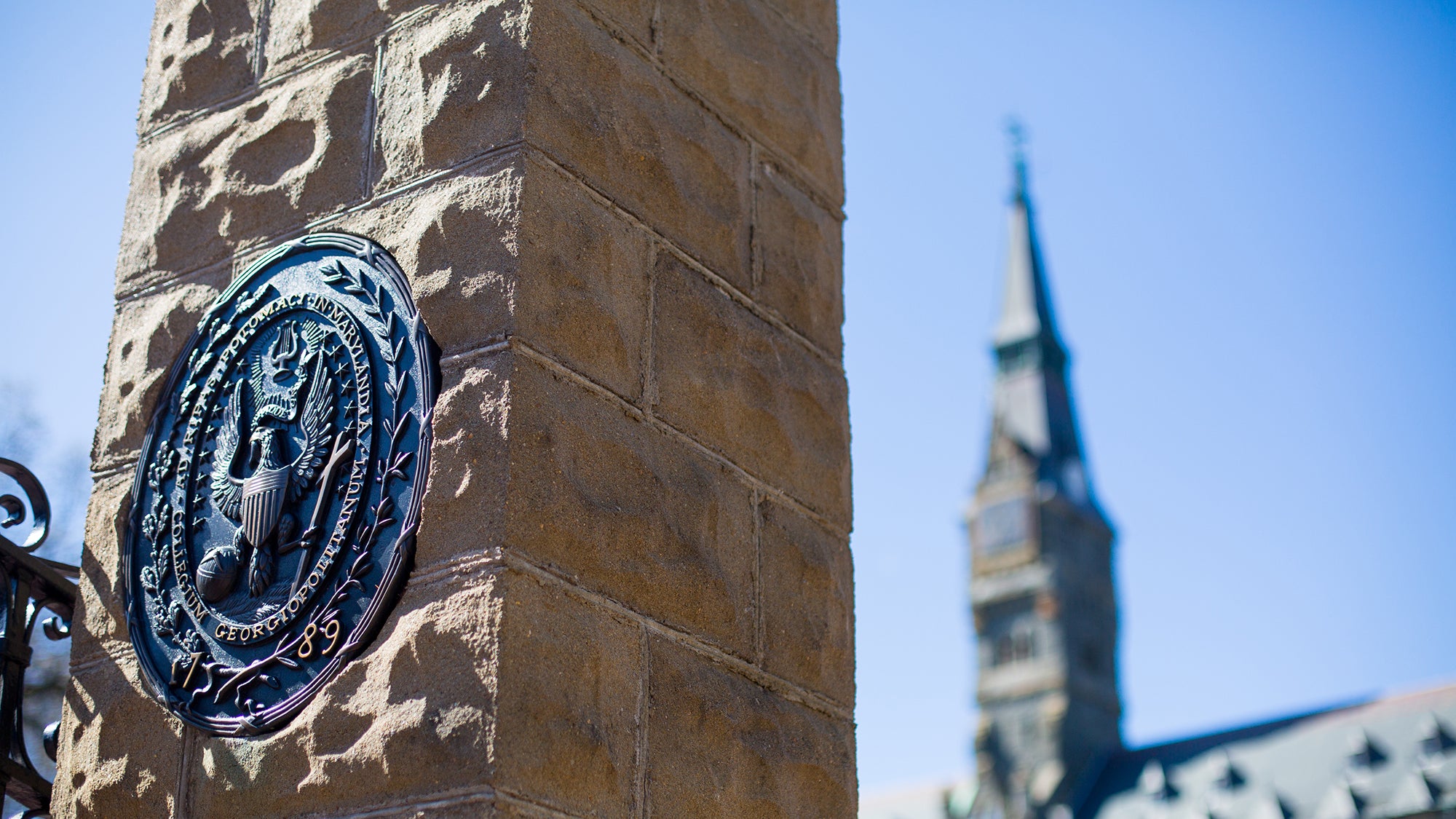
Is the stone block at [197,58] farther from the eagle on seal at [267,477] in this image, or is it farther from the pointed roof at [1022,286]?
the pointed roof at [1022,286]

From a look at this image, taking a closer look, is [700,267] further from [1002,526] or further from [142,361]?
[1002,526]

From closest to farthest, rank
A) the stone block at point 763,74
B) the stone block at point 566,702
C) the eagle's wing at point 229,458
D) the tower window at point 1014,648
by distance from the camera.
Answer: the stone block at point 566,702 < the eagle's wing at point 229,458 < the stone block at point 763,74 < the tower window at point 1014,648

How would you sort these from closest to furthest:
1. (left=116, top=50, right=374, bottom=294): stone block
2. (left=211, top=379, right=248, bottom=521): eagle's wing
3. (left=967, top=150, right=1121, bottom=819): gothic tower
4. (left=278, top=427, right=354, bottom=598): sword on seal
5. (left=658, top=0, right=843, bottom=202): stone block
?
(left=278, top=427, right=354, bottom=598): sword on seal
(left=211, top=379, right=248, bottom=521): eagle's wing
(left=116, top=50, right=374, bottom=294): stone block
(left=658, top=0, right=843, bottom=202): stone block
(left=967, top=150, right=1121, bottom=819): gothic tower

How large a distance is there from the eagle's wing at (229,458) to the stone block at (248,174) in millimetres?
246

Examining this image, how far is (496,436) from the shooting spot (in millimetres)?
1644

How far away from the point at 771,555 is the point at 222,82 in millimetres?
1086

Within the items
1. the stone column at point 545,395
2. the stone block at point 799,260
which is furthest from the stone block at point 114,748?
the stone block at point 799,260

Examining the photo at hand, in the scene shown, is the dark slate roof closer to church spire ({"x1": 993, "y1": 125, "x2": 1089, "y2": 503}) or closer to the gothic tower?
the gothic tower

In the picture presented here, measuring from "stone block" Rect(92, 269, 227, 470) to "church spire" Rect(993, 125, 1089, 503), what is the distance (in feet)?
170

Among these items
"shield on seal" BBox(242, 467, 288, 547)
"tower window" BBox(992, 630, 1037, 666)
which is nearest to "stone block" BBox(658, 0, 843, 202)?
"shield on seal" BBox(242, 467, 288, 547)

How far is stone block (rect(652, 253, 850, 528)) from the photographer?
193 cm

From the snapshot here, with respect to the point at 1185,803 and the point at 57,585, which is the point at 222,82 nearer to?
the point at 57,585

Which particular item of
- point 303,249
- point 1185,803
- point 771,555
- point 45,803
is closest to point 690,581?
point 771,555

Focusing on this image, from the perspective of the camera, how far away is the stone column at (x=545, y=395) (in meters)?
1.61
